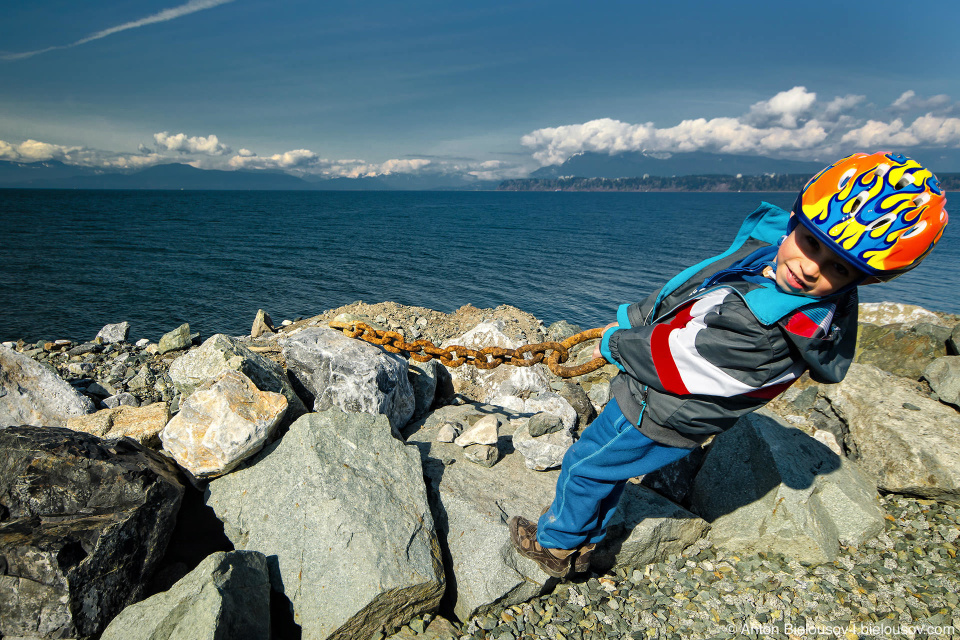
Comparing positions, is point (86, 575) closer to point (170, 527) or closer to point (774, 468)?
→ point (170, 527)

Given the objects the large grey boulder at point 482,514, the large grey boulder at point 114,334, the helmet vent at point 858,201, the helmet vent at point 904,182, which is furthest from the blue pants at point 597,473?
the large grey boulder at point 114,334

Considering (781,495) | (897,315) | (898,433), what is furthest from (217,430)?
(897,315)

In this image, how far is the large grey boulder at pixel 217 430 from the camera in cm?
341

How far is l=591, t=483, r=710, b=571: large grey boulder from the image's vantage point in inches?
136

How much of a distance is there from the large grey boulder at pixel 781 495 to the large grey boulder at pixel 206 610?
3.28m

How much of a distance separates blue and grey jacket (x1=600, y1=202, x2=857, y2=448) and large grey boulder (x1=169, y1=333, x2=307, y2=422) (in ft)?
9.16

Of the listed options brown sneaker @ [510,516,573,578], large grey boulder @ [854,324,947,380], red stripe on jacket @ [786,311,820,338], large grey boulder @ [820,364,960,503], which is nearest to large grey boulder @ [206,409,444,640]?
brown sneaker @ [510,516,573,578]

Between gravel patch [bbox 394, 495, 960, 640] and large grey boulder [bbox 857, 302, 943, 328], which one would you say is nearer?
gravel patch [bbox 394, 495, 960, 640]

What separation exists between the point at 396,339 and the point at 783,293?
390cm

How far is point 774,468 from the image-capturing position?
3709mm

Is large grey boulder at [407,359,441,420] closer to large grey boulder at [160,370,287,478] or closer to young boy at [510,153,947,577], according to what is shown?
large grey boulder at [160,370,287,478]

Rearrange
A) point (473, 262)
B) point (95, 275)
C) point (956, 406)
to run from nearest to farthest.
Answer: point (956, 406)
point (95, 275)
point (473, 262)

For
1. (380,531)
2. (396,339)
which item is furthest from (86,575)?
(396,339)

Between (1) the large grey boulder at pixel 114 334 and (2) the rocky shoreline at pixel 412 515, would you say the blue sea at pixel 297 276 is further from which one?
(2) the rocky shoreline at pixel 412 515
